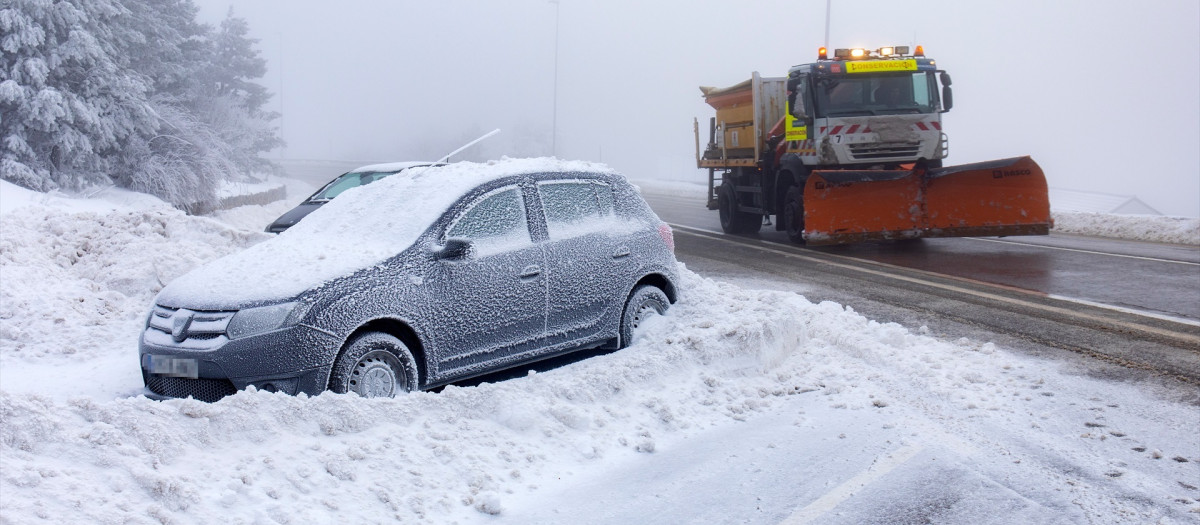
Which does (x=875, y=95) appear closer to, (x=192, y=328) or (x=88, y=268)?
(x=88, y=268)

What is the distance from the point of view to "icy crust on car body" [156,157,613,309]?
562 cm

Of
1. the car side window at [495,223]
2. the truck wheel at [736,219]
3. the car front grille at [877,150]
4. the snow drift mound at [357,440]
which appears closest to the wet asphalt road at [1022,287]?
the truck wheel at [736,219]

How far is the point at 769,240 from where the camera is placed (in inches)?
683

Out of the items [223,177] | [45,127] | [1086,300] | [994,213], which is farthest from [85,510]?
[223,177]

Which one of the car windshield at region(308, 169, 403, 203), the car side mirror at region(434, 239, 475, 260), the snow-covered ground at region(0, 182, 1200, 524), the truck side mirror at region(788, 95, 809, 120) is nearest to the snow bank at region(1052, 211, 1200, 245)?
the truck side mirror at region(788, 95, 809, 120)

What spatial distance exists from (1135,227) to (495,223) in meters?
16.2

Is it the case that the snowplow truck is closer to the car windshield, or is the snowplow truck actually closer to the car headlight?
the car windshield

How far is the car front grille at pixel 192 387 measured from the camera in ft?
17.8

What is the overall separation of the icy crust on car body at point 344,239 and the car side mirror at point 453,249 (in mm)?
202

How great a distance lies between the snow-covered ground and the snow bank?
11930mm

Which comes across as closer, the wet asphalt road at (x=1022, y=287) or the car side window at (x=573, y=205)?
the car side window at (x=573, y=205)

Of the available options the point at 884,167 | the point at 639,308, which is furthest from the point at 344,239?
the point at 884,167

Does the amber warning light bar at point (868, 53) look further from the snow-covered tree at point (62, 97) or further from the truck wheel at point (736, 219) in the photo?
the snow-covered tree at point (62, 97)

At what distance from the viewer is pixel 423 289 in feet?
19.2
